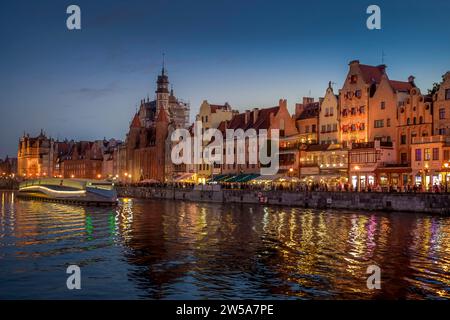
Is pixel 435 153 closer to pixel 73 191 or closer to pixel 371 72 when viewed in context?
pixel 371 72

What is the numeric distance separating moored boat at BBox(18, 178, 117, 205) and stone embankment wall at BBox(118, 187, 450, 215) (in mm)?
15890

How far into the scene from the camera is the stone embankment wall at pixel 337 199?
5891 cm

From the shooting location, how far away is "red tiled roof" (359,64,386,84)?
83438mm

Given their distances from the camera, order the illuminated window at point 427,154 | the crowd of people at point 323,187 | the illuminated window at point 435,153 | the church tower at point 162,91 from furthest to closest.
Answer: the church tower at point 162,91 < the illuminated window at point 427,154 < the illuminated window at point 435,153 < the crowd of people at point 323,187

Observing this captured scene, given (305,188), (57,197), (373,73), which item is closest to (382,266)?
(305,188)

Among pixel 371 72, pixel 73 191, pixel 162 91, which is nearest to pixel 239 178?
pixel 371 72

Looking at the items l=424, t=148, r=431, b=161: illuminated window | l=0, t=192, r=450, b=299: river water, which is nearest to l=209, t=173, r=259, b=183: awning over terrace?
l=424, t=148, r=431, b=161: illuminated window

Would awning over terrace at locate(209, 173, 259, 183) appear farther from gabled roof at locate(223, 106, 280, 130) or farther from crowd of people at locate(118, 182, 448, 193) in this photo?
gabled roof at locate(223, 106, 280, 130)

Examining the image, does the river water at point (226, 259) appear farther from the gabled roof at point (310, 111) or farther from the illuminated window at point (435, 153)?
the gabled roof at point (310, 111)

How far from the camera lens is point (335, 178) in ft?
269

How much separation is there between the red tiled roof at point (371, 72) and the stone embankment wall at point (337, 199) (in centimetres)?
2080

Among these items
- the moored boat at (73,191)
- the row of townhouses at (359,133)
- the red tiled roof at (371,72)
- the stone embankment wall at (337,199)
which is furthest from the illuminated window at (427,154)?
the moored boat at (73,191)

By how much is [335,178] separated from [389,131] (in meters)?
10.0

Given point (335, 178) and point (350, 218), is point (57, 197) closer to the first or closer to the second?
point (335, 178)
